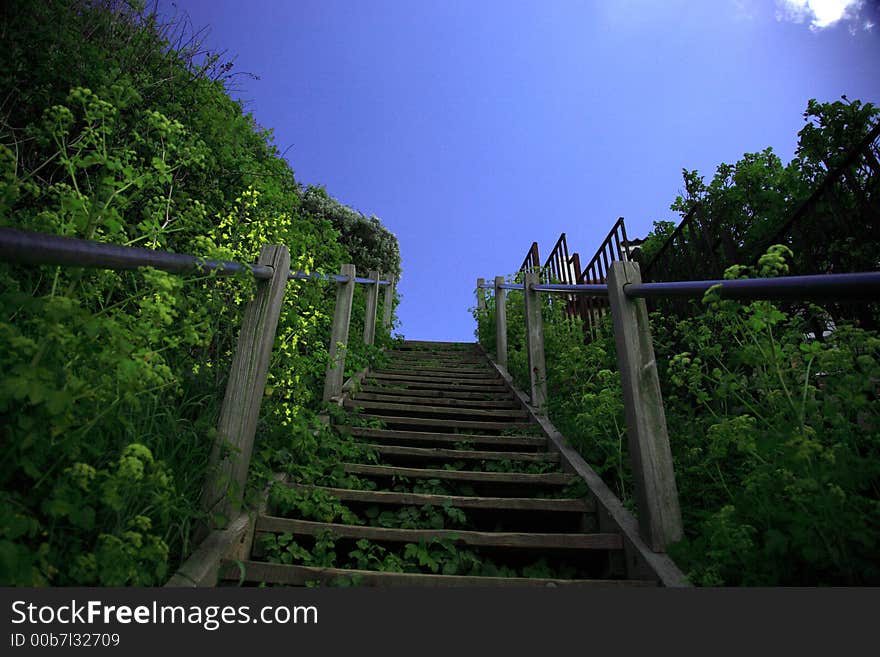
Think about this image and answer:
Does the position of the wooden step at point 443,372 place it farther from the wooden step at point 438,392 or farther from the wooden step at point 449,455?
the wooden step at point 449,455

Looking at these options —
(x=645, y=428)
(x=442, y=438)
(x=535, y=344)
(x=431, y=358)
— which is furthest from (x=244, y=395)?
(x=431, y=358)

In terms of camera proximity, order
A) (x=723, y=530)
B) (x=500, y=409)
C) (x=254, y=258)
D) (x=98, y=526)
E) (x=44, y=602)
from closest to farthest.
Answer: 1. (x=44, y=602)
2. (x=98, y=526)
3. (x=723, y=530)
4. (x=254, y=258)
5. (x=500, y=409)

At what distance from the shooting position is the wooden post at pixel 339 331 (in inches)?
157

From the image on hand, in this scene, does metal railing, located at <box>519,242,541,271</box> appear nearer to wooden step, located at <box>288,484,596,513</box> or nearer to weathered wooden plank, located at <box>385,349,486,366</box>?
weathered wooden plank, located at <box>385,349,486,366</box>

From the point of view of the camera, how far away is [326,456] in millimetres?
2914

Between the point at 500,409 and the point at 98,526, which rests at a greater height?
the point at 500,409

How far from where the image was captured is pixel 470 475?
9.27ft

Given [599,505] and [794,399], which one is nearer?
[794,399]

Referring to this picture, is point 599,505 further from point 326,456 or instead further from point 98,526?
point 98,526

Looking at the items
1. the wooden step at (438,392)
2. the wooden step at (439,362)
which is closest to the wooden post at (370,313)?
the wooden step at (439,362)

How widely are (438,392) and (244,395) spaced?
3.21m

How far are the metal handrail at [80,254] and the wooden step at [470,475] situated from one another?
162cm

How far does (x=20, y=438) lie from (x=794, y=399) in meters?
2.02

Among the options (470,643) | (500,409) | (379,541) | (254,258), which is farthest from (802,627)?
(500,409)
